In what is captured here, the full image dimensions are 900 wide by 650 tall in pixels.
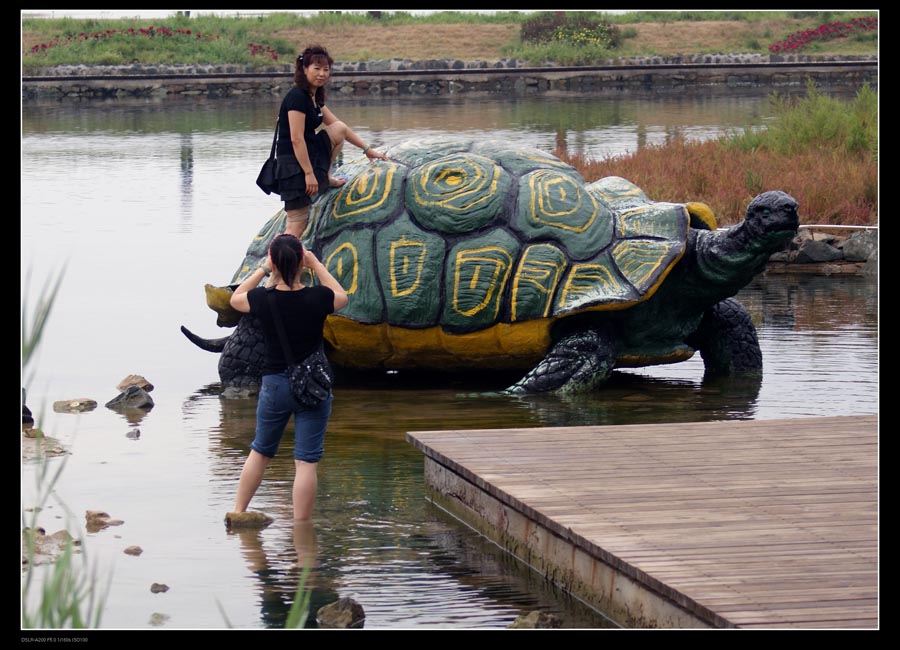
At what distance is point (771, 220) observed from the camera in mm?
10867

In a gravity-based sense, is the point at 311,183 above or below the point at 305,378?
above

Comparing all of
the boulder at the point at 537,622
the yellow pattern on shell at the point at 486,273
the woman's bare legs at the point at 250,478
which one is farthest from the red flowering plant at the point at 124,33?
the boulder at the point at 537,622

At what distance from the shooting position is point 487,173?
11.2 m

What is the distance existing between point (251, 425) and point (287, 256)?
10.0 feet

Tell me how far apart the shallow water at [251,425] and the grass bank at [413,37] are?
3579cm

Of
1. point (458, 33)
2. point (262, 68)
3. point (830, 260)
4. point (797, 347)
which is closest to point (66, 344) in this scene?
point (797, 347)

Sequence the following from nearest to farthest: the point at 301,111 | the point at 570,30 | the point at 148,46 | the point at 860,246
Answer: the point at 301,111
the point at 860,246
the point at 148,46
the point at 570,30

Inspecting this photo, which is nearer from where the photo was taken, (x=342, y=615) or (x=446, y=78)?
(x=342, y=615)

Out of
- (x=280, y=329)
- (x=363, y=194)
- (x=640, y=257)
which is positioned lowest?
(x=640, y=257)

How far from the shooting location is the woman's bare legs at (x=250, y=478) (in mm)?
7863

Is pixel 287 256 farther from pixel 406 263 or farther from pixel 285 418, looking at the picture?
pixel 406 263

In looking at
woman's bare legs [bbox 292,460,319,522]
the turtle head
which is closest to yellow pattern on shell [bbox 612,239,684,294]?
the turtle head

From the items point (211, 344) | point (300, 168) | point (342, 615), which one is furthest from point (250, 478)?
point (211, 344)

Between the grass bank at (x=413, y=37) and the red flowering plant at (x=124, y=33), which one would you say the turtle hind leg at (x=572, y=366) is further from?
the red flowering plant at (x=124, y=33)
